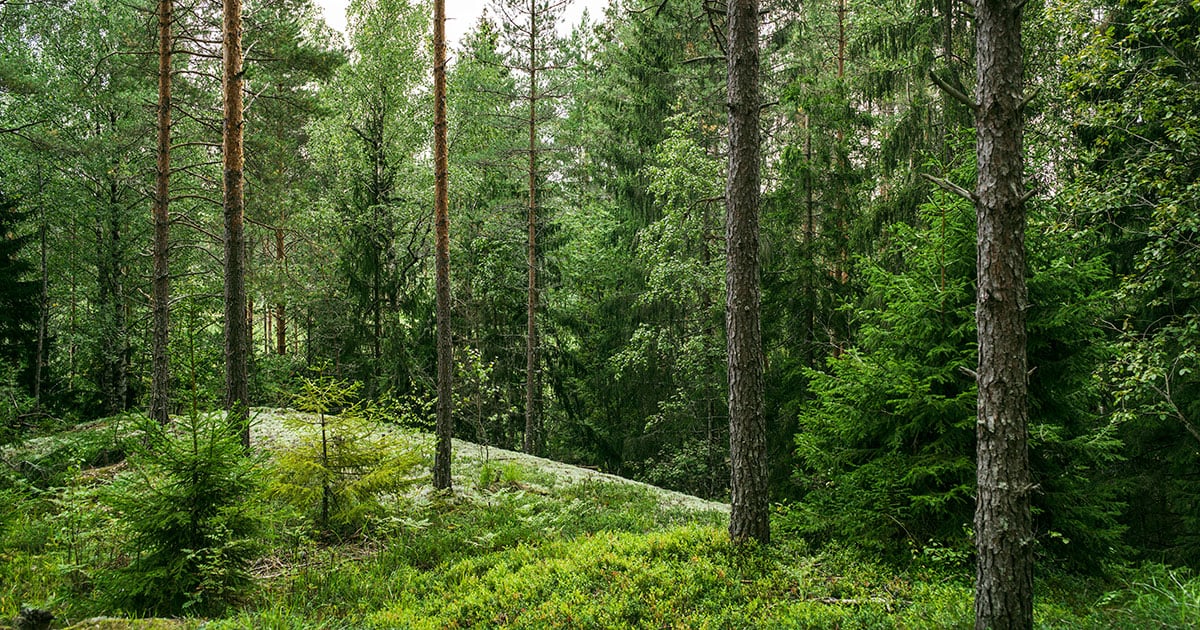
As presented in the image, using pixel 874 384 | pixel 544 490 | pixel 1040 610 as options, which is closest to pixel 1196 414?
pixel 874 384

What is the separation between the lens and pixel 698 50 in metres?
16.0

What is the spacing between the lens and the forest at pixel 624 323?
5137 millimetres

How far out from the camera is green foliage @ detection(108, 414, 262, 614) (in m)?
4.99

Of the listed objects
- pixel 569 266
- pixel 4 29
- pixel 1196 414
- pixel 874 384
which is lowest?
pixel 1196 414

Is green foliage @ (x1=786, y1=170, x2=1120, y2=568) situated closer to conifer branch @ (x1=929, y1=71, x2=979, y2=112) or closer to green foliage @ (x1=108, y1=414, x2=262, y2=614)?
conifer branch @ (x1=929, y1=71, x2=979, y2=112)

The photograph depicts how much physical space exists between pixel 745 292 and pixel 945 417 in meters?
2.49

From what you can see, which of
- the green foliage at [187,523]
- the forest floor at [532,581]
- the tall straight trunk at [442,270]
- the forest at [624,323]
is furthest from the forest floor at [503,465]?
the green foliage at [187,523]

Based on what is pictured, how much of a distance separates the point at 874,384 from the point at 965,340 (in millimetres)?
1073

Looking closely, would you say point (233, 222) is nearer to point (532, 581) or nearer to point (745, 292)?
point (532, 581)

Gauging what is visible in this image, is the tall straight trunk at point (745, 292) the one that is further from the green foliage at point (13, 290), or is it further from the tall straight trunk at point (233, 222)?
the green foliage at point (13, 290)

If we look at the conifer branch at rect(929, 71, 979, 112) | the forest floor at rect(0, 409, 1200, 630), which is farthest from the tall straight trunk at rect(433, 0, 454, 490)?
the conifer branch at rect(929, 71, 979, 112)

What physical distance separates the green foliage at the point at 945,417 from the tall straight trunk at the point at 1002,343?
142 centimetres

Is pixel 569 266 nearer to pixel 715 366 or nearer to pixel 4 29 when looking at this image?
pixel 715 366

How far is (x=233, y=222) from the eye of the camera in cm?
880
